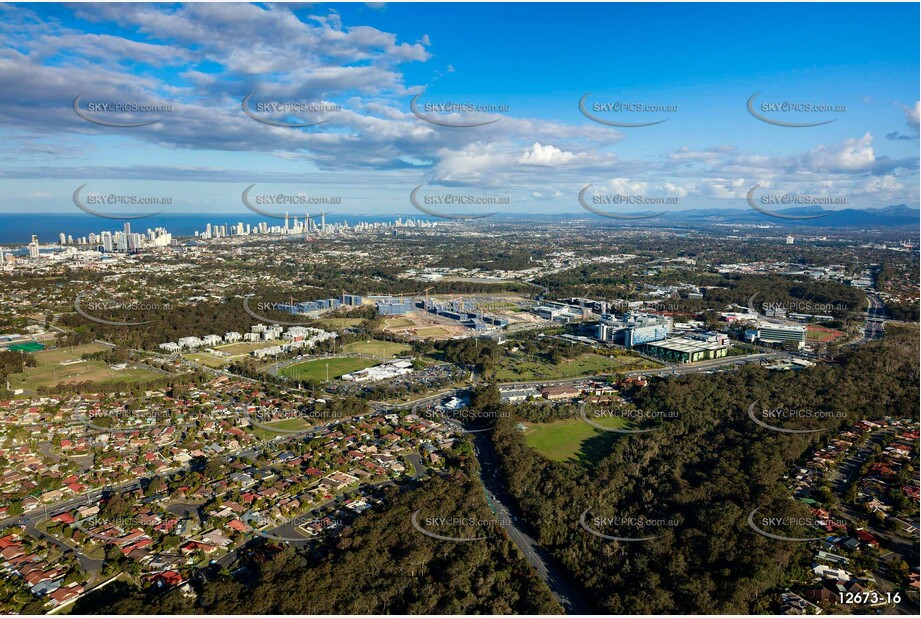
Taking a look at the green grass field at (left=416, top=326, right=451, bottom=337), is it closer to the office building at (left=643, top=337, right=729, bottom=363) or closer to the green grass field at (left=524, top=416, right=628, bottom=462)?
the office building at (left=643, top=337, right=729, bottom=363)

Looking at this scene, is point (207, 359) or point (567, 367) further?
point (207, 359)

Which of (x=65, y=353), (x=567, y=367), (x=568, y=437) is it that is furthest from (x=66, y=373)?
(x=567, y=367)

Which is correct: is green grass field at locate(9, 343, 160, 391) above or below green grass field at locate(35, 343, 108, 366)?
below

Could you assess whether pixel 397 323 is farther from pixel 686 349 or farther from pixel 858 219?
pixel 858 219

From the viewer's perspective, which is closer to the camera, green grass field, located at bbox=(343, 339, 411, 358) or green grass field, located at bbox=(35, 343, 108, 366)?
green grass field, located at bbox=(35, 343, 108, 366)

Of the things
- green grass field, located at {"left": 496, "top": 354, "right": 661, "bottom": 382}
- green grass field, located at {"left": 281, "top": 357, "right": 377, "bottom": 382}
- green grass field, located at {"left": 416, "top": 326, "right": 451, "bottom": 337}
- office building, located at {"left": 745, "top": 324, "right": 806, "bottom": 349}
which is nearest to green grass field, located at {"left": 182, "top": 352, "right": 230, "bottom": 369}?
green grass field, located at {"left": 281, "top": 357, "right": 377, "bottom": 382}
